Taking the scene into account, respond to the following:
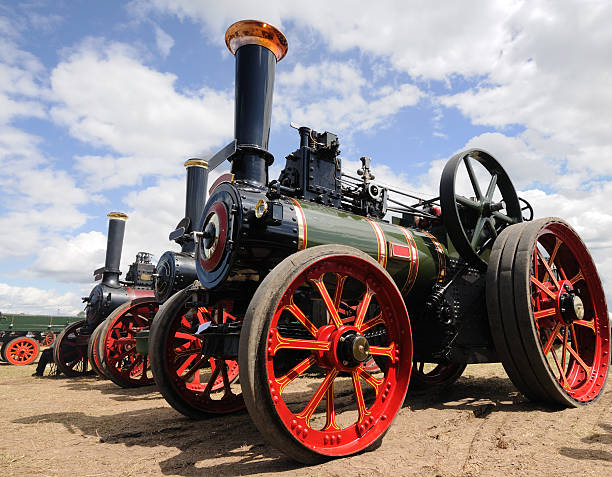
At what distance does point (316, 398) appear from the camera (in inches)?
112

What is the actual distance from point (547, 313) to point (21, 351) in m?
14.2

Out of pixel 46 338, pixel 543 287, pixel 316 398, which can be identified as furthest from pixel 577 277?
pixel 46 338

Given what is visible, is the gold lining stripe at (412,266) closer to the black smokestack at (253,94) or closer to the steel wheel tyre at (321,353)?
the steel wheel tyre at (321,353)

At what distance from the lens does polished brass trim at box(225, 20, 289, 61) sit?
14.1 ft

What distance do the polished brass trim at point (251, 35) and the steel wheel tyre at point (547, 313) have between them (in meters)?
3.14

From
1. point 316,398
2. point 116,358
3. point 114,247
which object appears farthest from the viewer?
point 114,247

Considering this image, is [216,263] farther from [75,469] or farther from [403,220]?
[403,220]

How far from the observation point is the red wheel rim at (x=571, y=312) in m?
4.68

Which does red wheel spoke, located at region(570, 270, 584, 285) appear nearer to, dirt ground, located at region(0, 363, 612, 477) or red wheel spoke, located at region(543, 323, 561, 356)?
red wheel spoke, located at region(543, 323, 561, 356)

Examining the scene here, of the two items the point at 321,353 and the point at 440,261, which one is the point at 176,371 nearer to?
the point at 321,353

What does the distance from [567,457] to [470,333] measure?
6.40ft

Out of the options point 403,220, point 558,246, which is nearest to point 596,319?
point 558,246

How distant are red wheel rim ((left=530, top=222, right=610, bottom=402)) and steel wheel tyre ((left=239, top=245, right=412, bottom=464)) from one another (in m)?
2.01

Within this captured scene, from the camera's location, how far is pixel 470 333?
4.72m
